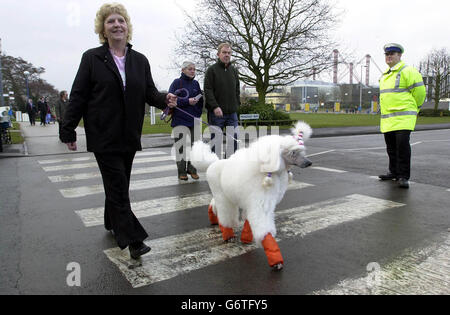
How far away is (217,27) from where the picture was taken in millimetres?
22453

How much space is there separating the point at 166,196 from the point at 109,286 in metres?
2.95

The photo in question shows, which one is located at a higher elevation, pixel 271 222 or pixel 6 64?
pixel 6 64

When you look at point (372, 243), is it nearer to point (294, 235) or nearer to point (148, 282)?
point (294, 235)

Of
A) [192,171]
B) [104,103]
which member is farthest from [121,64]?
[192,171]

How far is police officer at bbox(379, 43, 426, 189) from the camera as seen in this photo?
622 cm

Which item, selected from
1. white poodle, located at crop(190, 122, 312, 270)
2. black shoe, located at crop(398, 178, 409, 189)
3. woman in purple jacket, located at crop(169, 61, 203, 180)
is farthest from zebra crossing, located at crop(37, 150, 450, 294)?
black shoe, located at crop(398, 178, 409, 189)

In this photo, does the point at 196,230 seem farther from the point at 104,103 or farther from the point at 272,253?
the point at 104,103

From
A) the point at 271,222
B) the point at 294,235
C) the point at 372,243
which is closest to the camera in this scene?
the point at 271,222

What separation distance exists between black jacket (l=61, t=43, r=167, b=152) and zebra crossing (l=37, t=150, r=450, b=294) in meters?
1.13

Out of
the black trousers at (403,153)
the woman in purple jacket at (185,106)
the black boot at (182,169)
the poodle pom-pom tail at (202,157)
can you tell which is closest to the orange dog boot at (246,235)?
the poodle pom-pom tail at (202,157)

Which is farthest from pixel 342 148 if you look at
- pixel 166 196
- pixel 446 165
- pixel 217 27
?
pixel 217 27

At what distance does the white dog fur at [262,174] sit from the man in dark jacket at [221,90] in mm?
2906

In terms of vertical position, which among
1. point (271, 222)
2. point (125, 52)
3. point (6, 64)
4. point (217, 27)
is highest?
point (6, 64)

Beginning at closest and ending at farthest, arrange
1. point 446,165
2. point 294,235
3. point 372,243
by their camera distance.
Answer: point 372,243 → point 294,235 → point 446,165
